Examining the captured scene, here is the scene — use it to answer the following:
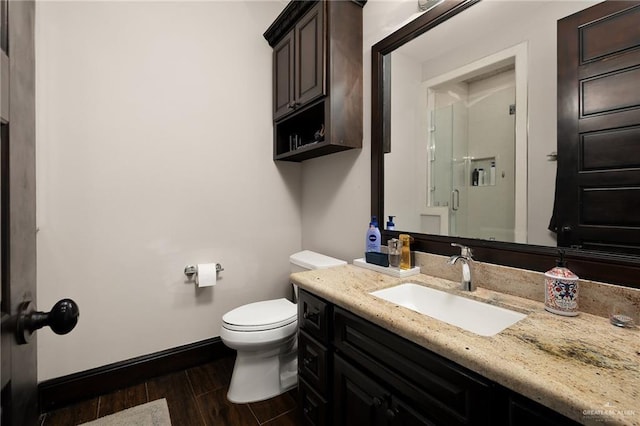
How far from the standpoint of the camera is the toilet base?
1708 mm

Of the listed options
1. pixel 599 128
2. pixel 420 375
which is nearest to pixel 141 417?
pixel 420 375

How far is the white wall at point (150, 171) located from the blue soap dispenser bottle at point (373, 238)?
0.28m

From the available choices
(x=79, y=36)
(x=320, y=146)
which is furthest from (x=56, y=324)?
(x=79, y=36)

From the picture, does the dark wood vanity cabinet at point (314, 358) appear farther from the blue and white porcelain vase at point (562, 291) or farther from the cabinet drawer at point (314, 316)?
the blue and white porcelain vase at point (562, 291)

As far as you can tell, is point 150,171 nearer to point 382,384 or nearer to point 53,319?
point 53,319

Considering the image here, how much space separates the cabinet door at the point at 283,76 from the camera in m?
2.02

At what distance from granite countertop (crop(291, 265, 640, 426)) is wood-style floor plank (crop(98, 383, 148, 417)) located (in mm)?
1482

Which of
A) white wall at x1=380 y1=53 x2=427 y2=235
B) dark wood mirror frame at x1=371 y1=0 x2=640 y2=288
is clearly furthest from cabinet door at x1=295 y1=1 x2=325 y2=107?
white wall at x1=380 y1=53 x2=427 y2=235

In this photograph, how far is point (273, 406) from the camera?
166 centimetres

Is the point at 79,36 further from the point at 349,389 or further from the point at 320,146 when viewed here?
the point at 349,389

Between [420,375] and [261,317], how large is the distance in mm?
1097

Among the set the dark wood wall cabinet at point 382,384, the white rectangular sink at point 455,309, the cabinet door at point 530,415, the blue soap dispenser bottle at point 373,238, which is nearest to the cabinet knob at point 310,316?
the dark wood wall cabinet at point 382,384

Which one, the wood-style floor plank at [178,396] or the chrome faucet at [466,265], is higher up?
the chrome faucet at [466,265]

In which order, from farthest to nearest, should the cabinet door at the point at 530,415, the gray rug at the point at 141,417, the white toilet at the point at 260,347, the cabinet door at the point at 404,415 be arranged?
the white toilet at the point at 260,347 < the gray rug at the point at 141,417 < the cabinet door at the point at 404,415 < the cabinet door at the point at 530,415
